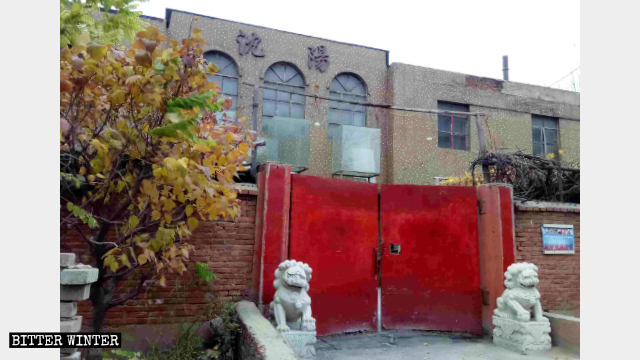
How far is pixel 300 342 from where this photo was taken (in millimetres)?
Answer: 4512

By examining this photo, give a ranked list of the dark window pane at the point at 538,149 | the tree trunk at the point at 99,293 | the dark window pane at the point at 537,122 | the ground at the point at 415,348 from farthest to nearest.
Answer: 1. the dark window pane at the point at 537,122
2. the dark window pane at the point at 538,149
3. the ground at the point at 415,348
4. the tree trunk at the point at 99,293

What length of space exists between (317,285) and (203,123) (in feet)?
8.58

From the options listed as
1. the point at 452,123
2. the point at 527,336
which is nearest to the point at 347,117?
the point at 452,123

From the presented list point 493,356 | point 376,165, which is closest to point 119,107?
point 493,356

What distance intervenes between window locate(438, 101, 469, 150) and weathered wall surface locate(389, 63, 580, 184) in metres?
0.15

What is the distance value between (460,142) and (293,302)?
831cm

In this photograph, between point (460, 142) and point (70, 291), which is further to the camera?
point (460, 142)

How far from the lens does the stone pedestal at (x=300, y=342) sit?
4473 millimetres

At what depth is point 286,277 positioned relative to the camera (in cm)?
459

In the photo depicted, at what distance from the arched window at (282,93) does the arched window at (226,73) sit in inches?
27.8

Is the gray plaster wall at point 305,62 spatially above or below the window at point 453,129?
above

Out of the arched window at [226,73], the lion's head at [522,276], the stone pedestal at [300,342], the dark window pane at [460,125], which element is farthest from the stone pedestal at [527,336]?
the arched window at [226,73]

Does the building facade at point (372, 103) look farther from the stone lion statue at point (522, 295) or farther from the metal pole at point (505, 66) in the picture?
the metal pole at point (505, 66)

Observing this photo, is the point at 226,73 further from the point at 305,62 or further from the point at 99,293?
the point at 99,293
